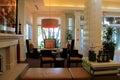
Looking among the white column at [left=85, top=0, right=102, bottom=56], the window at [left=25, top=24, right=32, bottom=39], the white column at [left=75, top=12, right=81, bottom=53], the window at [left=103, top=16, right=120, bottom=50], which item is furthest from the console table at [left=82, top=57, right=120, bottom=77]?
the window at [left=103, top=16, right=120, bottom=50]

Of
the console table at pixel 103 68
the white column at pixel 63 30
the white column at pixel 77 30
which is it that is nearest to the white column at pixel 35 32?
the white column at pixel 63 30

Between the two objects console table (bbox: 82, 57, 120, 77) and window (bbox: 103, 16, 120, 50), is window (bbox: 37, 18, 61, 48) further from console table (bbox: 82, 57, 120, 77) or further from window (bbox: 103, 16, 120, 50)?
console table (bbox: 82, 57, 120, 77)

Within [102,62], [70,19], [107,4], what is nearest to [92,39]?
[102,62]

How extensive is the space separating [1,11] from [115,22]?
10577 millimetres

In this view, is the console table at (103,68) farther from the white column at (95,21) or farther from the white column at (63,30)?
the white column at (63,30)

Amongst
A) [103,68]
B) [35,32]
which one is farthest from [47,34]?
[103,68]

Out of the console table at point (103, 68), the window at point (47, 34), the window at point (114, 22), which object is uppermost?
the window at point (114, 22)

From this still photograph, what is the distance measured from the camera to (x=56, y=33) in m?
13.3

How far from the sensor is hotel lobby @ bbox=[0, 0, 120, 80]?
3.52 m

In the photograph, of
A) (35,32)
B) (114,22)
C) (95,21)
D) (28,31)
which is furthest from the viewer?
(35,32)

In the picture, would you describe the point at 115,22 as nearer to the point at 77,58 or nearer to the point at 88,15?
the point at 88,15

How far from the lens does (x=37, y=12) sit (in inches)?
510

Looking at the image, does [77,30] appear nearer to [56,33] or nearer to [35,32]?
[56,33]

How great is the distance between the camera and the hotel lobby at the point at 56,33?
11.5 ft
